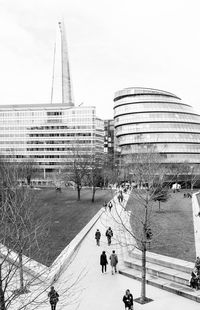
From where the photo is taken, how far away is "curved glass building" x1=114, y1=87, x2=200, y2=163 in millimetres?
99312

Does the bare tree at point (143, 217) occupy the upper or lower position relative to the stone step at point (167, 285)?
upper

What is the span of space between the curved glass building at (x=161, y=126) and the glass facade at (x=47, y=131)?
31.6 metres

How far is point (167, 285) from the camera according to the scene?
53.9 ft

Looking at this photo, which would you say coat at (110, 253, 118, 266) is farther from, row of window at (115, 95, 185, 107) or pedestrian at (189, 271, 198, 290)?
row of window at (115, 95, 185, 107)

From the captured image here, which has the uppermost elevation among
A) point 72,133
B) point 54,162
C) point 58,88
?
point 58,88

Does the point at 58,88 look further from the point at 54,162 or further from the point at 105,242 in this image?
the point at 105,242

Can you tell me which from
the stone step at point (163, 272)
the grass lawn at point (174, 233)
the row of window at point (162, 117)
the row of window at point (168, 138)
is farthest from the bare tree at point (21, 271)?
the row of window at point (162, 117)

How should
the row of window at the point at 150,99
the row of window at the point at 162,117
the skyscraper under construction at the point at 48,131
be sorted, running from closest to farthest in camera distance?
the row of window at the point at 162,117 < the row of window at the point at 150,99 < the skyscraper under construction at the point at 48,131

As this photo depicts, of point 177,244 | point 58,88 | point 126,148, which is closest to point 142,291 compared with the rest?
point 177,244

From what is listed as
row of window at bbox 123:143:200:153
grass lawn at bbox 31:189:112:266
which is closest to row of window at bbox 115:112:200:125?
row of window at bbox 123:143:200:153

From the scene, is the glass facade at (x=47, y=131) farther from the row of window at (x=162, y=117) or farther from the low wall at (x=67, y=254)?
the low wall at (x=67, y=254)

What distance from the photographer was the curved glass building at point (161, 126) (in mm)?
99312

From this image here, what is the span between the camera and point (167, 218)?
3272 centimetres

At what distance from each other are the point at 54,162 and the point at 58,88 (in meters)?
55.1
